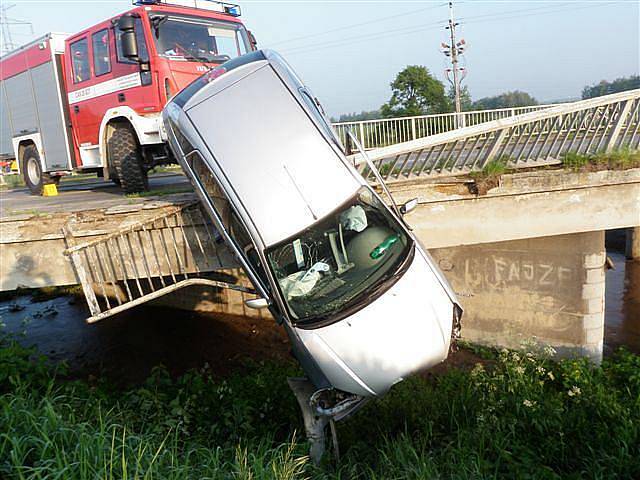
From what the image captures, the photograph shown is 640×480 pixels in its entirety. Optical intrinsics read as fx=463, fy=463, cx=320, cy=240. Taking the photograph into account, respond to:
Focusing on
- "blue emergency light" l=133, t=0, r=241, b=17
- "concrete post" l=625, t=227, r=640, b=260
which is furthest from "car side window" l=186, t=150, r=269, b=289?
"concrete post" l=625, t=227, r=640, b=260

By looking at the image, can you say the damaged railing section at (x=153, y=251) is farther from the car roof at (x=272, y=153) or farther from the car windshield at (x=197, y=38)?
the car windshield at (x=197, y=38)

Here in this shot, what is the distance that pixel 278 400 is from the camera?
5.91 meters

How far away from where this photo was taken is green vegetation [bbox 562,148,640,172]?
257 inches

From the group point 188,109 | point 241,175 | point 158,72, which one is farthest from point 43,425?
point 158,72

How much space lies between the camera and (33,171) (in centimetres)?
983

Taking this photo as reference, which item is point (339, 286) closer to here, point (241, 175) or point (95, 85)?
point (241, 175)

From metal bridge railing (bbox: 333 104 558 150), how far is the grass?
22.5 feet

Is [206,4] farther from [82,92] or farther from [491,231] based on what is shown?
[491,231]

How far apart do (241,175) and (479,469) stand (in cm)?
323

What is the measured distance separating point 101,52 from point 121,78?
2.42ft

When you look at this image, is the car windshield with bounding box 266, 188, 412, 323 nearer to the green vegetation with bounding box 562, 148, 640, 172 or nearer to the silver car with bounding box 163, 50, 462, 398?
the silver car with bounding box 163, 50, 462, 398

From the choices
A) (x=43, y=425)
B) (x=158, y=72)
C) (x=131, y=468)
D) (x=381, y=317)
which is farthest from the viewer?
(x=158, y=72)

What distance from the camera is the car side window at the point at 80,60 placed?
297 inches

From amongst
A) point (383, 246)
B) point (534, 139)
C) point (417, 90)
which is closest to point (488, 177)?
point (534, 139)
